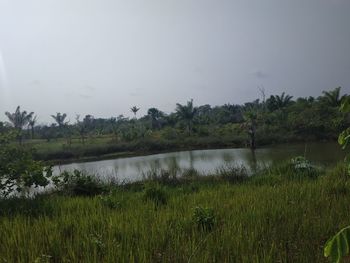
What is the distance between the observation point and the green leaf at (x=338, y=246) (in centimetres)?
175

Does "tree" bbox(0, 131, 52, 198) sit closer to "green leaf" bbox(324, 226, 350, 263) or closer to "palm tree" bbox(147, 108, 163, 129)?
"green leaf" bbox(324, 226, 350, 263)

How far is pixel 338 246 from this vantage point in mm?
1755

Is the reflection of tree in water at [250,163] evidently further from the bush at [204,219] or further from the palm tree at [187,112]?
the palm tree at [187,112]

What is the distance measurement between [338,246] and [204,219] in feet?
10.2

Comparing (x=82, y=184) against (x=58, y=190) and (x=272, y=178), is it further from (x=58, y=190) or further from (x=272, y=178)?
(x=272, y=178)

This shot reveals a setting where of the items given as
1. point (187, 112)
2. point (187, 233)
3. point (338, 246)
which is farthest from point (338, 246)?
point (187, 112)

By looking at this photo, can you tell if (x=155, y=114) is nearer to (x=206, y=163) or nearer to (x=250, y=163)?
(x=206, y=163)

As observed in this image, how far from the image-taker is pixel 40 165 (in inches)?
327

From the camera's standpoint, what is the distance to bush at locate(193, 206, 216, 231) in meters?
4.72

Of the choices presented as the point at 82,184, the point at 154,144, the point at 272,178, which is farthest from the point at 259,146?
the point at 82,184

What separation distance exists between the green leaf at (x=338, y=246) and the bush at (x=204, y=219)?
2.88 m

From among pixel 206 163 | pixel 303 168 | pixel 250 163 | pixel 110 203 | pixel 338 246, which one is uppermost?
pixel 338 246

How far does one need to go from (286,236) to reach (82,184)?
20.7ft

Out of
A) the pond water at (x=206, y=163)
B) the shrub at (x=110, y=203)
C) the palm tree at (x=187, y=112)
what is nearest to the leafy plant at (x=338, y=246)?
the shrub at (x=110, y=203)
